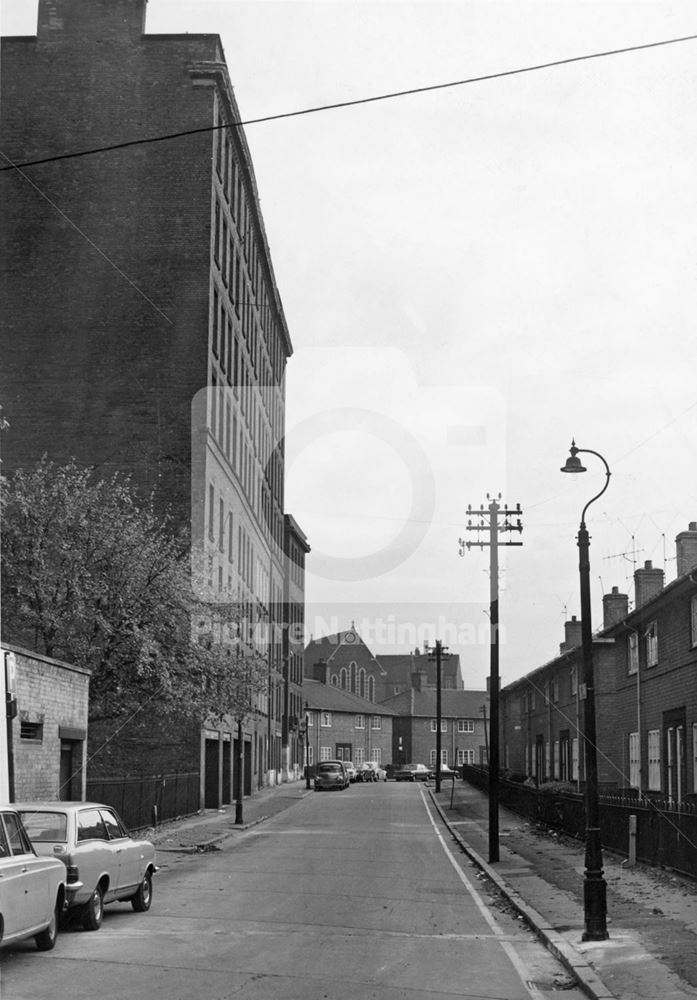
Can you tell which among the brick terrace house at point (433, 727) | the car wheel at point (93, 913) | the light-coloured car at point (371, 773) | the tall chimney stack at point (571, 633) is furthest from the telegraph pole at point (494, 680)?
the brick terrace house at point (433, 727)

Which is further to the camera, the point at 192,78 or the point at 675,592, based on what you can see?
the point at 192,78

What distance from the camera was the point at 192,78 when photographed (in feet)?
154

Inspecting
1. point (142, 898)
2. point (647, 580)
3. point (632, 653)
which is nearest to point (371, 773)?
point (647, 580)

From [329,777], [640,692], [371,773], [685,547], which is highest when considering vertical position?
[685,547]

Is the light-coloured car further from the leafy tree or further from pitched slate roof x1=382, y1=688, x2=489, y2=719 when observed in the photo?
the leafy tree

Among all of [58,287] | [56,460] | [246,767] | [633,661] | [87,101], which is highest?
[87,101]

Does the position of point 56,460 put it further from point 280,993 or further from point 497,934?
point 280,993

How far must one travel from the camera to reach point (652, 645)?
1435 inches

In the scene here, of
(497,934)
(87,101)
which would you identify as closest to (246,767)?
(87,101)

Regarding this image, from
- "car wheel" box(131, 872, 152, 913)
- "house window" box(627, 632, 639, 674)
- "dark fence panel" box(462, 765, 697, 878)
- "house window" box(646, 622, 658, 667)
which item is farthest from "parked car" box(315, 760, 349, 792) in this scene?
"car wheel" box(131, 872, 152, 913)

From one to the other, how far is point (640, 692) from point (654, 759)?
2224 mm

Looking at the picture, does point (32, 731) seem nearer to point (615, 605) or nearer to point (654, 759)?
point (654, 759)

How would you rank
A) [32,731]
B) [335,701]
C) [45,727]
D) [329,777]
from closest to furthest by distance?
[32,731]
[45,727]
[329,777]
[335,701]

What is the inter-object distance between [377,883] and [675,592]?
13467mm
